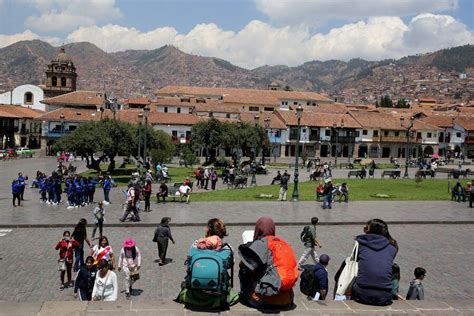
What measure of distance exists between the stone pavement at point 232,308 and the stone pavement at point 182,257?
2.37 metres

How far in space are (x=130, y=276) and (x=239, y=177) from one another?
20.0 m

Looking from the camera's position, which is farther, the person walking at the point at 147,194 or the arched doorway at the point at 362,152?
the arched doorway at the point at 362,152

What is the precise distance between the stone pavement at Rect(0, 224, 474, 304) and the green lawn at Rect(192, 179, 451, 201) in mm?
6575

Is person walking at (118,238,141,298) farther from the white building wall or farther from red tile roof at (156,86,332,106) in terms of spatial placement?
the white building wall

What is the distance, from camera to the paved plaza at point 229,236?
1077 centimetres

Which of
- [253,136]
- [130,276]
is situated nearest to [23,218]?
[130,276]

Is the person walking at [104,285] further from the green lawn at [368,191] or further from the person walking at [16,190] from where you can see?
the green lawn at [368,191]

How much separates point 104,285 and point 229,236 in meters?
8.54

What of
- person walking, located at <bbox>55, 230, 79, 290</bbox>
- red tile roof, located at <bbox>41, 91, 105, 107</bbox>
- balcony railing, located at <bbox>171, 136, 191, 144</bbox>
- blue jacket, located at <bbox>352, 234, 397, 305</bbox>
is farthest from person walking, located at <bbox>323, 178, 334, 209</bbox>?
red tile roof, located at <bbox>41, 91, 105, 107</bbox>

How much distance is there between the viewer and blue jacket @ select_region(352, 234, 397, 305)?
17.9 feet

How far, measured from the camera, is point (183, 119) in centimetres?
6412

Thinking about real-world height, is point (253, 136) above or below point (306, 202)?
above

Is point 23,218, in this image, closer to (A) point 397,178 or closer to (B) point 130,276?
(B) point 130,276

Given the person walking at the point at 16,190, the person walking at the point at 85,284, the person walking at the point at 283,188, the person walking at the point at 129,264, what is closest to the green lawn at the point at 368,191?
the person walking at the point at 283,188
